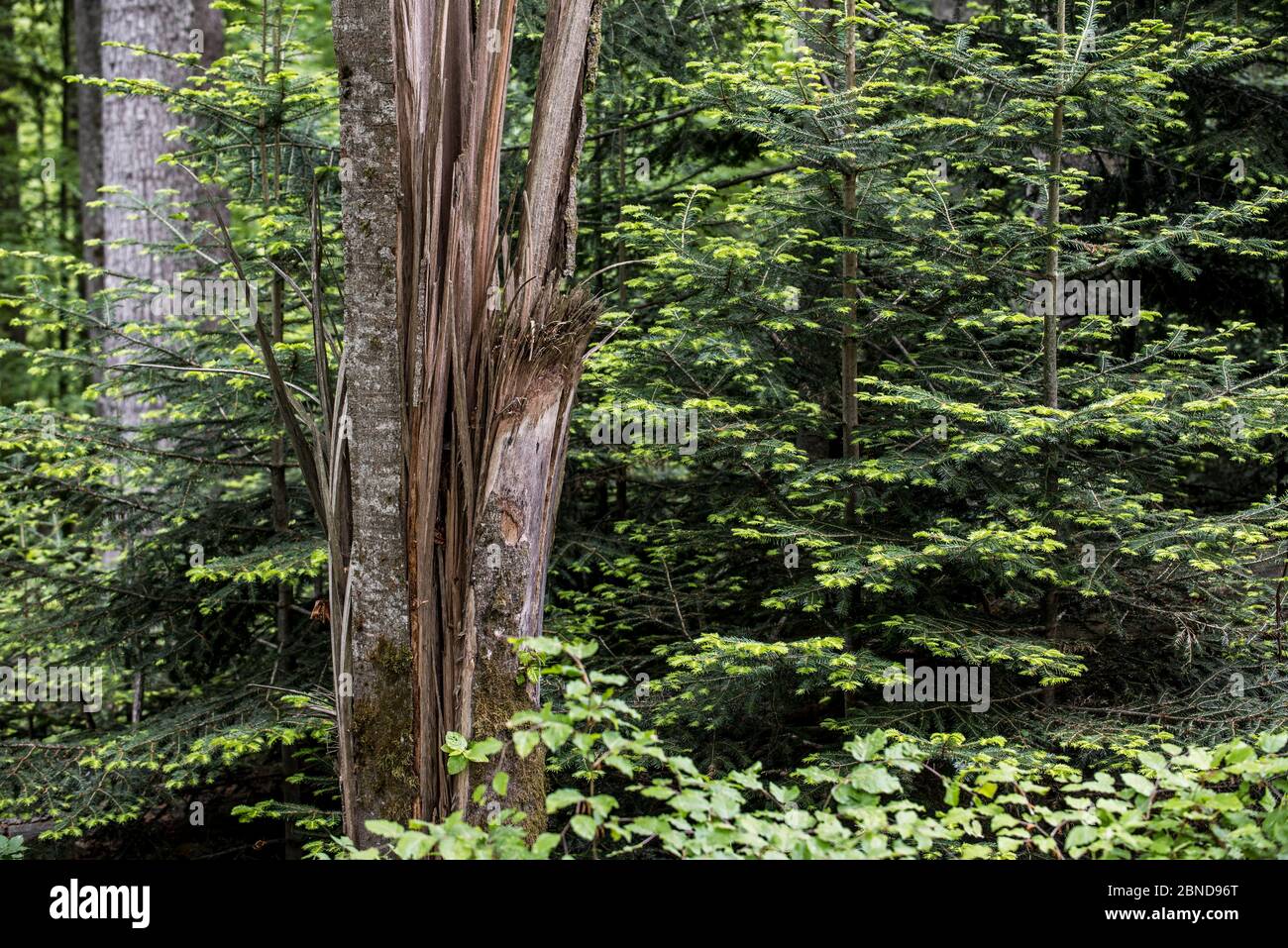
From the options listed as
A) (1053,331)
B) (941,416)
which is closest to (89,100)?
(941,416)

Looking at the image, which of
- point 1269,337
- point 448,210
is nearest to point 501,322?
point 448,210

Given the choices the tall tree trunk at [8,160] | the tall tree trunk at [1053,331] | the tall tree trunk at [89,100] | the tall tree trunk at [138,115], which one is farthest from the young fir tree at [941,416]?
the tall tree trunk at [8,160]

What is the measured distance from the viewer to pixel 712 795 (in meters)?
2.82

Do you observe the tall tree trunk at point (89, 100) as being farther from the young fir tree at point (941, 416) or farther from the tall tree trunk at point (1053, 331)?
the tall tree trunk at point (1053, 331)

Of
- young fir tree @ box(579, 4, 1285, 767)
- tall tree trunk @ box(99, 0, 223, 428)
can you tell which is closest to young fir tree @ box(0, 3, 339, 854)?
young fir tree @ box(579, 4, 1285, 767)

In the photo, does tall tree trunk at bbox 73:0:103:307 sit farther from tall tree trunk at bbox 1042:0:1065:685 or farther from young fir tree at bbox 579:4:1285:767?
tall tree trunk at bbox 1042:0:1065:685

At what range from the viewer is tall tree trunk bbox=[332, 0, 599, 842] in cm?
355

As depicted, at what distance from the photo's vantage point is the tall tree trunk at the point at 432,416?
355 cm

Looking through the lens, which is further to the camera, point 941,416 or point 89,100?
point 89,100

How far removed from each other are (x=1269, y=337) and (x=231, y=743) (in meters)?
7.12

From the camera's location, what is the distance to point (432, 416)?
142 inches

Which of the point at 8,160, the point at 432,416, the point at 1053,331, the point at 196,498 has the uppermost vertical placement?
the point at 8,160

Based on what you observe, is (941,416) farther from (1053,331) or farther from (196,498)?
(196,498)
